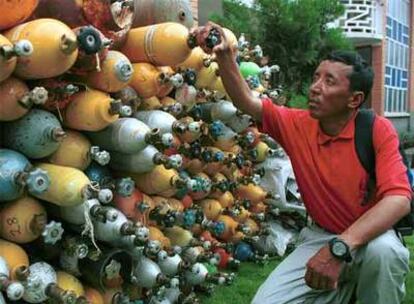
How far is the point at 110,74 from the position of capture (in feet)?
9.32

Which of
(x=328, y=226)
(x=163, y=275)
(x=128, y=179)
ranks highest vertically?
(x=128, y=179)

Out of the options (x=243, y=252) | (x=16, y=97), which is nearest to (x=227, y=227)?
(x=243, y=252)

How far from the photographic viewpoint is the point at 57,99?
2.71 meters

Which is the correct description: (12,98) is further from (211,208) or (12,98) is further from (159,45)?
(211,208)

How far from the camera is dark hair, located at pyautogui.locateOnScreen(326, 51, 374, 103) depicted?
2.93m

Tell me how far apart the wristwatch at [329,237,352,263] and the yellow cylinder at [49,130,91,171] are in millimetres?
1105

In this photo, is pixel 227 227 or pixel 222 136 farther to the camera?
pixel 227 227

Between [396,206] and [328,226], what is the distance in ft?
1.36

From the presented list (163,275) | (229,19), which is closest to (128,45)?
(163,275)

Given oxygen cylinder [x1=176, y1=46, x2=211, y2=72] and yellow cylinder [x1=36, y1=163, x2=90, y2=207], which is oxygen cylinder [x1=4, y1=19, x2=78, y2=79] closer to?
yellow cylinder [x1=36, y1=163, x2=90, y2=207]

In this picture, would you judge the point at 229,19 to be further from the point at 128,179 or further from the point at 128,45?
the point at 128,179

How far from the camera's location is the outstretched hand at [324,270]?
8.63ft

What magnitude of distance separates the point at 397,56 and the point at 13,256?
18078 mm

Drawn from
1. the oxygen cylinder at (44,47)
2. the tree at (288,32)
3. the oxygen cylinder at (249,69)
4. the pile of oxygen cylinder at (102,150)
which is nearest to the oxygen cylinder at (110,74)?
the pile of oxygen cylinder at (102,150)
